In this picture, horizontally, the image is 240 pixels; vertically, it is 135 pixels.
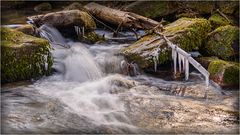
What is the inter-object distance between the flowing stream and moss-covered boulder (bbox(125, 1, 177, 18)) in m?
4.32

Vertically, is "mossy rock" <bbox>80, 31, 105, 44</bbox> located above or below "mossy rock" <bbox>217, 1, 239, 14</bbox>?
below

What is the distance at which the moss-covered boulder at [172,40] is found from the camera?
7.67 m

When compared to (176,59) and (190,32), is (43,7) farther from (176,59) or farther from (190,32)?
(176,59)

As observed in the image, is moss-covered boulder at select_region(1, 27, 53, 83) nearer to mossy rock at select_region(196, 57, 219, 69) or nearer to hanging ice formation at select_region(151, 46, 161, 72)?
hanging ice formation at select_region(151, 46, 161, 72)

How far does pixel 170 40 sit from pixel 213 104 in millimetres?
2204

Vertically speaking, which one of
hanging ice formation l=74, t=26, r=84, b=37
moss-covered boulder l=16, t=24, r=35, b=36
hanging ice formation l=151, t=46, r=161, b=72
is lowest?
hanging ice formation l=151, t=46, r=161, b=72

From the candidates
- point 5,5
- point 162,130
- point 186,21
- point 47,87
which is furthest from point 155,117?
point 5,5

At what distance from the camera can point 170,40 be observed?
786 cm

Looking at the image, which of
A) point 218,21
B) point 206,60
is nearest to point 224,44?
point 206,60

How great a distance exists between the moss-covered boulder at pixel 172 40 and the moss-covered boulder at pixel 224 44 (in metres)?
0.29

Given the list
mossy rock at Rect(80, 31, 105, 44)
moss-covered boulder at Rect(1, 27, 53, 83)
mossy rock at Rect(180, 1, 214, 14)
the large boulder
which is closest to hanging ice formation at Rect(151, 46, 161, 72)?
moss-covered boulder at Rect(1, 27, 53, 83)

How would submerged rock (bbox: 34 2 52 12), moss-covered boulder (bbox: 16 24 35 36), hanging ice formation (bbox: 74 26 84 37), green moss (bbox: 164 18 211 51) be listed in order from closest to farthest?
green moss (bbox: 164 18 211 51)
moss-covered boulder (bbox: 16 24 35 36)
hanging ice formation (bbox: 74 26 84 37)
submerged rock (bbox: 34 2 52 12)

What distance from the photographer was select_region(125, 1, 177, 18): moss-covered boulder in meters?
12.2

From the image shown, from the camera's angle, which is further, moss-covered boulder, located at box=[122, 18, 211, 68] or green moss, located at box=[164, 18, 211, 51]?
green moss, located at box=[164, 18, 211, 51]
